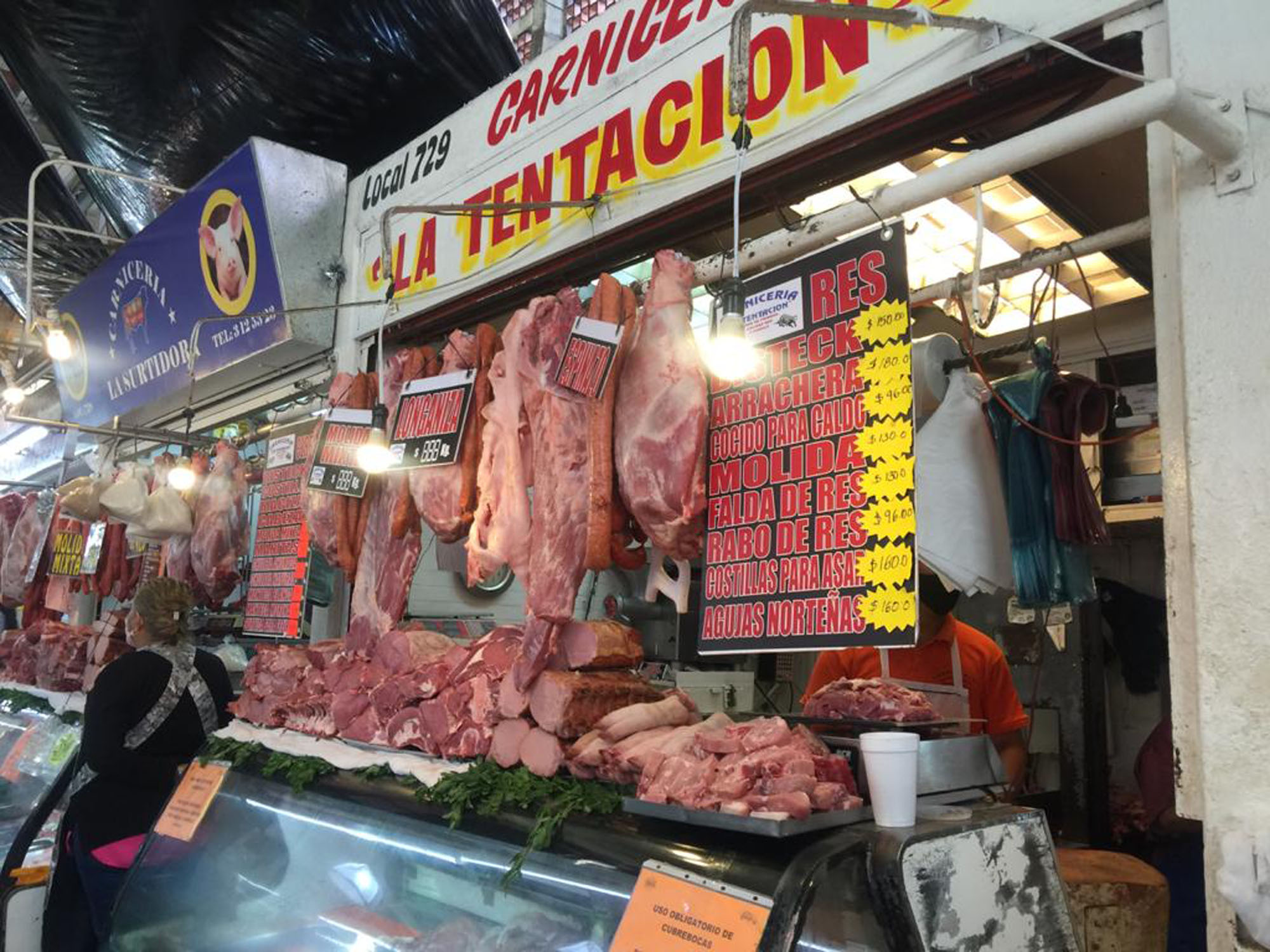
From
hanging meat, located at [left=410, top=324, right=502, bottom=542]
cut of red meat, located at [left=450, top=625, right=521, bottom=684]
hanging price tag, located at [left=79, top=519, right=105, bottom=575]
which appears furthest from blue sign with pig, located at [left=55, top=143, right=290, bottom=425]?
cut of red meat, located at [left=450, top=625, right=521, bottom=684]

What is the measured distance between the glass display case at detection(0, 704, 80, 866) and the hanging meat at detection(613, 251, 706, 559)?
329cm

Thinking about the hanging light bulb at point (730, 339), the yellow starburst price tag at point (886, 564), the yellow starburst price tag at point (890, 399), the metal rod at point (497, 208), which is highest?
the metal rod at point (497, 208)

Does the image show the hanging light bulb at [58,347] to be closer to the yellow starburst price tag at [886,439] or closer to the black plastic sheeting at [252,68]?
the black plastic sheeting at [252,68]

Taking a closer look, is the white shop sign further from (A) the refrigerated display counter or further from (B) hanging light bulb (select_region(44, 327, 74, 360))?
(B) hanging light bulb (select_region(44, 327, 74, 360))

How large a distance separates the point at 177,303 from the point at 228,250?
1.02 meters

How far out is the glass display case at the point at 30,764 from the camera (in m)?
4.97

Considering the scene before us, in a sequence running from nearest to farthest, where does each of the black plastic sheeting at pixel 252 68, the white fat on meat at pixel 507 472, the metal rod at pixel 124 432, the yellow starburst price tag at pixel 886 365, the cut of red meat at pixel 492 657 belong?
the yellow starburst price tag at pixel 886 365 < the cut of red meat at pixel 492 657 < the white fat on meat at pixel 507 472 < the black plastic sheeting at pixel 252 68 < the metal rod at pixel 124 432

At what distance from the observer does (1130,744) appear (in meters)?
6.68

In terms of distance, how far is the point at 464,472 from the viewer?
3.84m

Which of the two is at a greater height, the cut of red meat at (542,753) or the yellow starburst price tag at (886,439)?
the yellow starburst price tag at (886,439)

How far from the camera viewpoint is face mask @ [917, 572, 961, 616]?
4504mm

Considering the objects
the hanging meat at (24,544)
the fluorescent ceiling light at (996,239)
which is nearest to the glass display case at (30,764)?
the hanging meat at (24,544)

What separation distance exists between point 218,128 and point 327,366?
2.24m

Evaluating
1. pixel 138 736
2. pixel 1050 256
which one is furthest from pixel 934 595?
pixel 138 736
